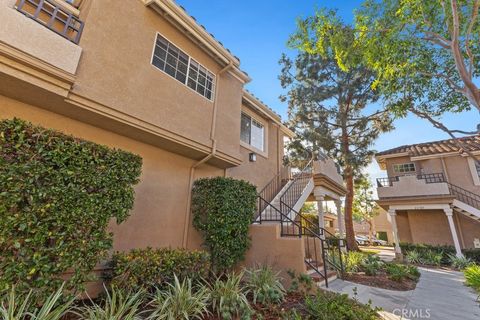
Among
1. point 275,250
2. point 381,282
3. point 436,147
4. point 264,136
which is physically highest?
point 436,147

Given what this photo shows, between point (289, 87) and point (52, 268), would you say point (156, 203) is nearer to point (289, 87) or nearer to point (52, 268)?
point (52, 268)

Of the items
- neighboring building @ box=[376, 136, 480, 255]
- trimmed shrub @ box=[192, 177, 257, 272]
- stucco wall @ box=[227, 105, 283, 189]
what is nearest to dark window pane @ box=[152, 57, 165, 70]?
trimmed shrub @ box=[192, 177, 257, 272]

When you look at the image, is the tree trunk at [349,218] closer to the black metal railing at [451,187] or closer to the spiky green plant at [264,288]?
the black metal railing at [451,187]

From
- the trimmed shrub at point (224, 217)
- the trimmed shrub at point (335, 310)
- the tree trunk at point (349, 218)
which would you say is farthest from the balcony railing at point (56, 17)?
the tree trunk at point (349, 218)

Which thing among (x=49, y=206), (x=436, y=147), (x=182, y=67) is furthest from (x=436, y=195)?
(x=49, y=206)

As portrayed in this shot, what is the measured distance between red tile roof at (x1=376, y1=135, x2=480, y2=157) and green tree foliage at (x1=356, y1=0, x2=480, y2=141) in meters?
9.20

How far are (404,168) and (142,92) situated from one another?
20444 mm

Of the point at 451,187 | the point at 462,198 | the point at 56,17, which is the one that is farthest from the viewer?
the point at 451,187

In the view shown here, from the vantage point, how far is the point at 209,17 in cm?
796

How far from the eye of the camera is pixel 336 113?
591 inches

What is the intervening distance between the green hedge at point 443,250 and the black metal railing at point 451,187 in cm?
318

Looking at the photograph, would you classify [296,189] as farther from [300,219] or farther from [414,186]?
[414,186]

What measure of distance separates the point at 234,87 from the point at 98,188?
6.23 metres

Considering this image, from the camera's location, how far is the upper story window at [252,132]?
405 inches
